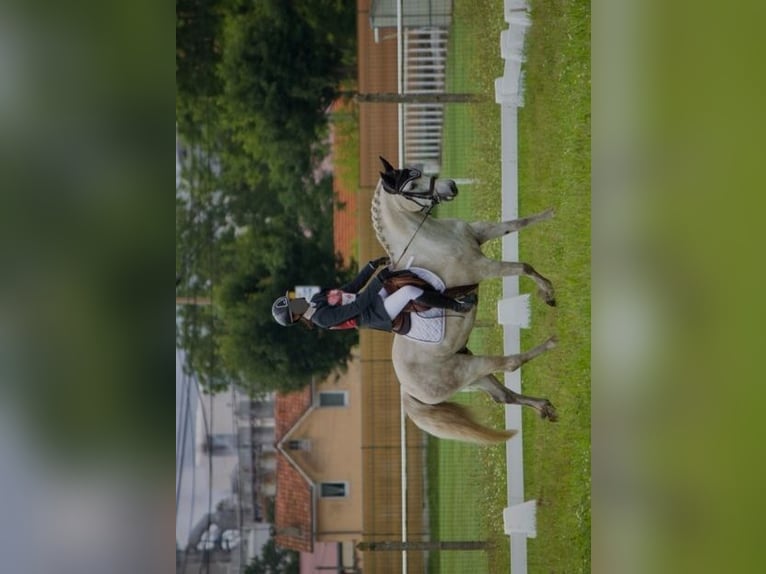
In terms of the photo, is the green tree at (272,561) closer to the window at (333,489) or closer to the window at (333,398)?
the window at (333,489)

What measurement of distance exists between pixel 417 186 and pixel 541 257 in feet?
2.82

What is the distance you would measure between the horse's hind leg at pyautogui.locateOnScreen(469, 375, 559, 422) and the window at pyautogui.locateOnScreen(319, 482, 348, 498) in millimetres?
804

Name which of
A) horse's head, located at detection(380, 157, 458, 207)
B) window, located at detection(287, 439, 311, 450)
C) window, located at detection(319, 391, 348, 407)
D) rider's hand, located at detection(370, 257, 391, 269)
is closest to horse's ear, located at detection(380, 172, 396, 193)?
horse's head, located at detection(380, 157, 458, 207)

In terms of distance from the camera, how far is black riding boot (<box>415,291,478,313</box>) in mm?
2646

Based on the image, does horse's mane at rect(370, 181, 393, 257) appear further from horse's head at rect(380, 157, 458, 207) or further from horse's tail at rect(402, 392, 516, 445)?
horse's tail at rect(402, 392, 516, 445)

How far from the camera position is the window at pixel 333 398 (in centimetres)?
332

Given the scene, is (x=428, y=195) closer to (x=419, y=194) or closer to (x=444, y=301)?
(x=419, y=194)

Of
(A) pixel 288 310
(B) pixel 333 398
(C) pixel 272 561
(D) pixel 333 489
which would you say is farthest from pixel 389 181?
(C) pixel 272 561

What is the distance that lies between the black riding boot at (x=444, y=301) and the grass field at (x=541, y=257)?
380mm
